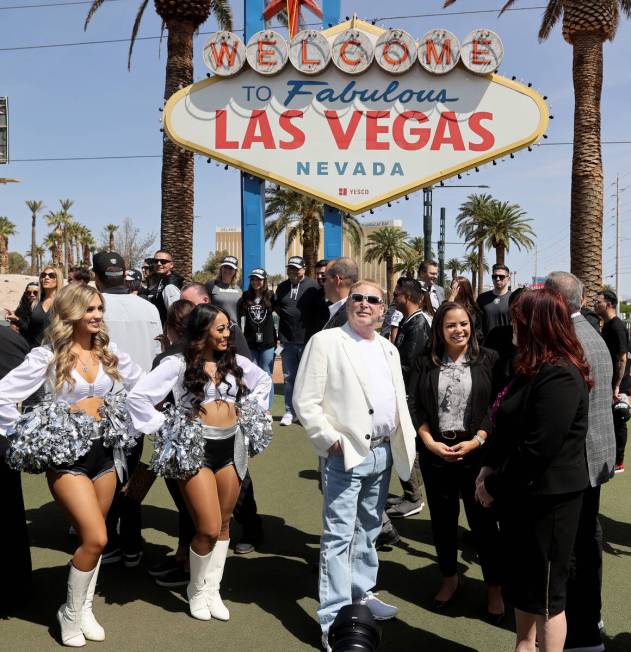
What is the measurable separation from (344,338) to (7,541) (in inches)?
85.8

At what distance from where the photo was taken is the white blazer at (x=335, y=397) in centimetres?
328

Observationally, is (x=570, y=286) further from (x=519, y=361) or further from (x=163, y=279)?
(x=163, y=279)

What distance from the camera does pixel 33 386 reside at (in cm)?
A: 329

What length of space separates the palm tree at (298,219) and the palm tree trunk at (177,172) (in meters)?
15.3

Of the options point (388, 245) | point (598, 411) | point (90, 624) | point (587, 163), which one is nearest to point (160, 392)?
point (90, 624)

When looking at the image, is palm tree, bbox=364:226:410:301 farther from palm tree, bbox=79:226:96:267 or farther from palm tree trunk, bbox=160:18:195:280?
palm tree trunk, bbox=160:18:195:280

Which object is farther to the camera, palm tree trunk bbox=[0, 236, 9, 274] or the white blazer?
palm tree trunk bbox=[0, 236, 9, 274]

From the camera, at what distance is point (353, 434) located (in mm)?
3295

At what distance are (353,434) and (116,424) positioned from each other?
1195 millimetres

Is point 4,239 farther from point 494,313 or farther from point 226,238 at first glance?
point 226,238

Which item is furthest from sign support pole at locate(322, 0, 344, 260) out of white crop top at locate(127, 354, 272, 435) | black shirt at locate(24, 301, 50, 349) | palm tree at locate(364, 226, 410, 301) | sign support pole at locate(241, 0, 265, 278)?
palm tree at locate(364, 226, 410, 301)

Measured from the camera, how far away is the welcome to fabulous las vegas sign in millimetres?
8273

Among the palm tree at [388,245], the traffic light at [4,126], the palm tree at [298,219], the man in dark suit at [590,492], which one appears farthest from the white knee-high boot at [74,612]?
the palm tree at [388,245]

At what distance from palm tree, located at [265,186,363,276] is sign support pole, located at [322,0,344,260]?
21113 mm
